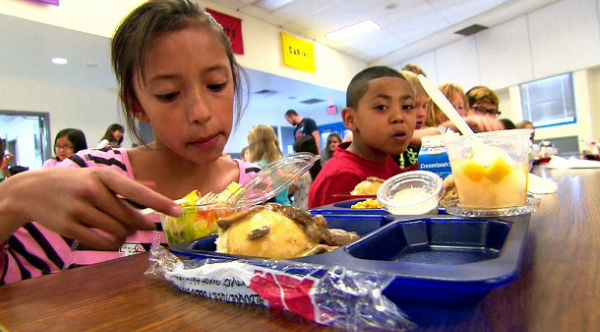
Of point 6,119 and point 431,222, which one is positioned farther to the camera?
point 6,119

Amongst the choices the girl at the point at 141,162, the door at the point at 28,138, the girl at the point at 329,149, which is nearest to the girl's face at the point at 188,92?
the girl at the point at 141,162

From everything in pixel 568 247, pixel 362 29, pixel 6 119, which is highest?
pixel 362 29

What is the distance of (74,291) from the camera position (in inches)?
21.2

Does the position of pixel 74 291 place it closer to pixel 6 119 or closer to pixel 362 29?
pixel 362 29

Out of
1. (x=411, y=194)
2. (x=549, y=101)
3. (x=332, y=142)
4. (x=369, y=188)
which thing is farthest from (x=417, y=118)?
(x=549, y=101)

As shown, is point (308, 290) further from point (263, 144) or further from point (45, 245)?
point (263, 144)

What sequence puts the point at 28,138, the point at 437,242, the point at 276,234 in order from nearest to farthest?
the point at 276,234, the point at 437,242, the point at 28,138

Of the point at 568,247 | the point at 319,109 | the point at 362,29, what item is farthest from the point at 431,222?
the point at 319,109

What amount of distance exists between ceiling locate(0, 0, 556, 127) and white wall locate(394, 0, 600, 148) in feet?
1.01

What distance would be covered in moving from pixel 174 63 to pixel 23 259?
58 cm

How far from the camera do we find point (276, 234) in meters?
0.55

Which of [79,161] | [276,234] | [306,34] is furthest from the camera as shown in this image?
[306,34]

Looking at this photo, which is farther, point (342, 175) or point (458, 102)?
point (458, 102)

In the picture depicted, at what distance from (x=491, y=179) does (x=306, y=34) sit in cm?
626
